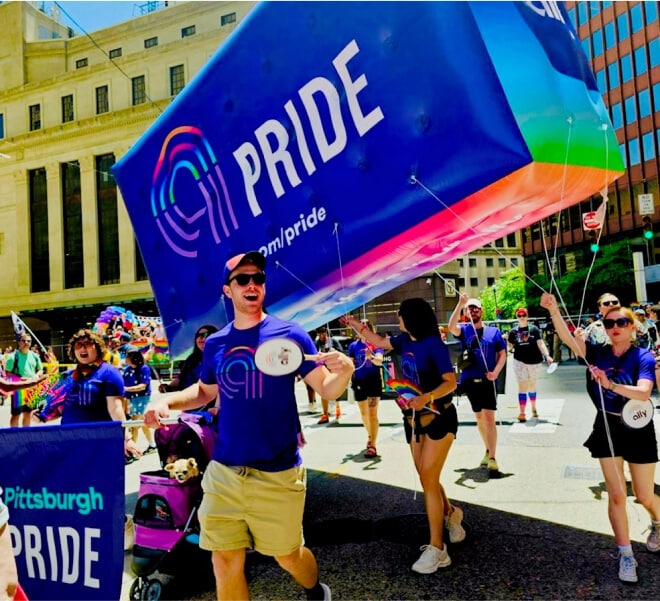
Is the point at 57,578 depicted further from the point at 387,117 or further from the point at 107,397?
the point at 387,117

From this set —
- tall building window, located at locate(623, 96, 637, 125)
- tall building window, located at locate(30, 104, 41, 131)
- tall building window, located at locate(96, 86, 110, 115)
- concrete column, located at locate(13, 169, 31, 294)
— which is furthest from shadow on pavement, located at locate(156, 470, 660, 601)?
tall building window, located at locate(623, 96, 637, 125)

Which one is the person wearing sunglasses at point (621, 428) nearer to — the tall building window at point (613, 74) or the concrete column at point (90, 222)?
the concrete column at point (90, 222)

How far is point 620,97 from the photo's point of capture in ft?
156

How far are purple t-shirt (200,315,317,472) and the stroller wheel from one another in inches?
47.0

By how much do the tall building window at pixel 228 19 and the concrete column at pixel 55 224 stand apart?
1530 centimetres

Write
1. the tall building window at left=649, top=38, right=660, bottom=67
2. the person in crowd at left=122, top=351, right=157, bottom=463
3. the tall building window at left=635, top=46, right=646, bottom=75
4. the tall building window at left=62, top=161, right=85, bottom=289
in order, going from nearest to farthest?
the person in crowd at left=122, top=351, right=157, bottom=463 < the tall building window at left=62, top=161, right=85, bottom=289 < the tall building window at left=649, top=38, right=660, bottom=67 < the tall building window at left=635, top=46, right=646, bottom=75

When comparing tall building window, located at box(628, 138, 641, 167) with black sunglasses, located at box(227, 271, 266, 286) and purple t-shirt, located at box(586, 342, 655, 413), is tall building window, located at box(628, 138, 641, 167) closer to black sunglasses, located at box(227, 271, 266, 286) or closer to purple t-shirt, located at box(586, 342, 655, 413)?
purple t-shirt, located at box(586, 342, 655, 413)

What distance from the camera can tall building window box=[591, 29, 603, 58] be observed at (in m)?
49.4

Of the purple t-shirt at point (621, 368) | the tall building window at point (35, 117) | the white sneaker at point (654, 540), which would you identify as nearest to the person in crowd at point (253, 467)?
the purple t-shirt at point (621, 368)

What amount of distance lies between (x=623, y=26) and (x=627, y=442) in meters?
54.6

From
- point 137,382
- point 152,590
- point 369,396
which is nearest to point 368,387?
point 369,396

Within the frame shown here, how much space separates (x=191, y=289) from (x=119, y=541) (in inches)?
105

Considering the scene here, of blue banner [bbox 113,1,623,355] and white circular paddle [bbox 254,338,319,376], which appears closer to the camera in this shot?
white circular paddle [bbox 254,338,319,376]

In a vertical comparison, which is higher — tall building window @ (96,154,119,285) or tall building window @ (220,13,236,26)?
tall building window @ (220,13,236,26)
